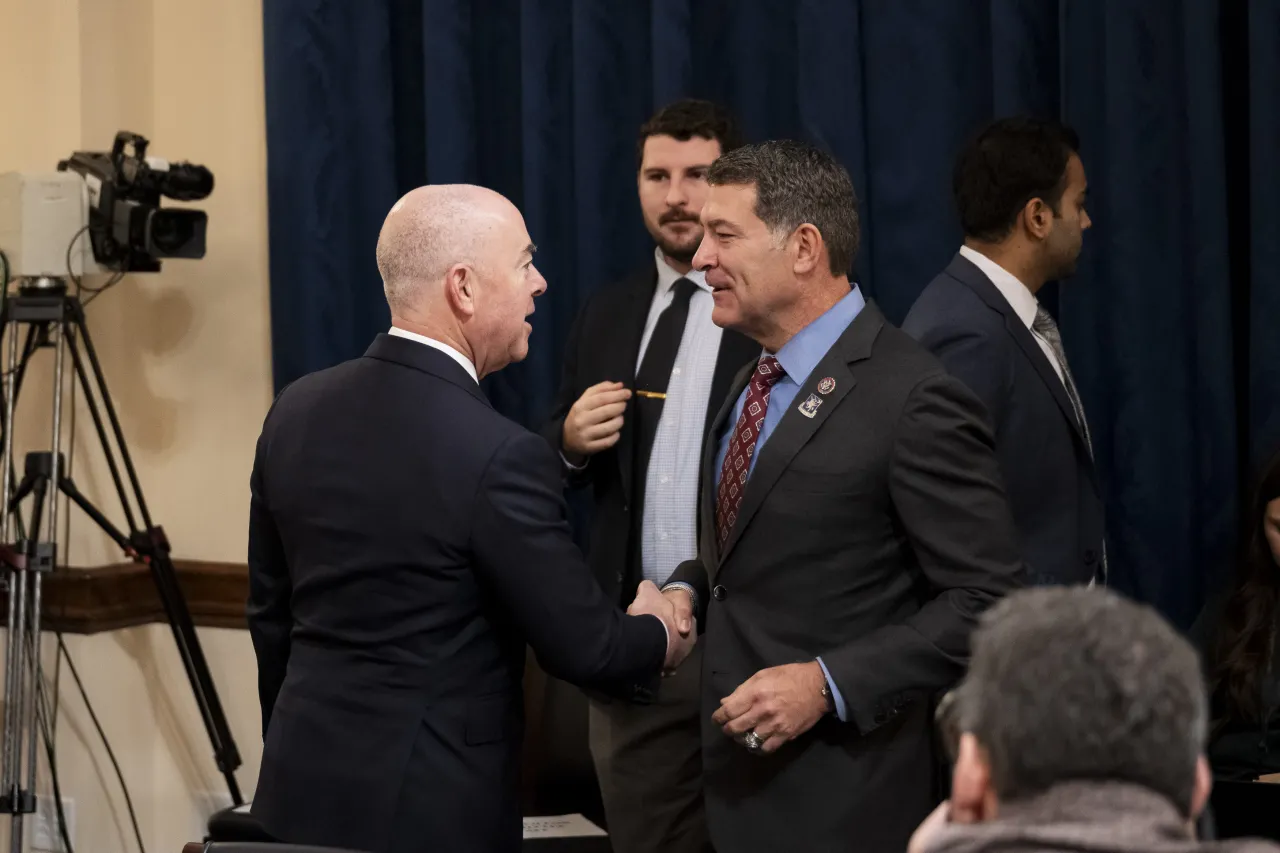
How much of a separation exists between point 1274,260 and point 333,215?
200 cm

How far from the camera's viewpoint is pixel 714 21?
10.4 feet

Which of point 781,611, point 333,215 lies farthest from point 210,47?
point 781,611

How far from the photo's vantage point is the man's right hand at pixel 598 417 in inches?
100

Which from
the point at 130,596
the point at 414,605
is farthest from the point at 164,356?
the point at 414,605

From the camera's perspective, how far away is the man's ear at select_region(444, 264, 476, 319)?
6.25ft

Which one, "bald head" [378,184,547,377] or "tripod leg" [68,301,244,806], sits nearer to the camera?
"bald head" [378,184,547,377]

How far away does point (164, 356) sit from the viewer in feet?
12.2

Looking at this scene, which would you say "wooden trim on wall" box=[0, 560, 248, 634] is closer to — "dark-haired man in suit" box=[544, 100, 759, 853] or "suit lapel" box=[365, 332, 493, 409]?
"dark-haired man in suit" box=[544, 100, 759, 853]

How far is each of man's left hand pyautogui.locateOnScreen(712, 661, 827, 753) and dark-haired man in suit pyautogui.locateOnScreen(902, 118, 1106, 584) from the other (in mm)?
622

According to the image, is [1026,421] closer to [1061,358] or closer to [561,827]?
[1061,358]

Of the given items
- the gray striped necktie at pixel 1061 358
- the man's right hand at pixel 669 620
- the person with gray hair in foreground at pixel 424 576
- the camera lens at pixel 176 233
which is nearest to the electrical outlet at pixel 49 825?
the camera lens at pixel 176 233

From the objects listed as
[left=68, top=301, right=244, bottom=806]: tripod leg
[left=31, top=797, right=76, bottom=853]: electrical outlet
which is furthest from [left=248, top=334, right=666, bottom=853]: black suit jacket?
[left=31, top=797, right=76, bottom=853]: electrical outlet

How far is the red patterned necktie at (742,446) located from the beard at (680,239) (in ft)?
2.25

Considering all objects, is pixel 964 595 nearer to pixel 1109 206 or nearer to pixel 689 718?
pixel 689 718
